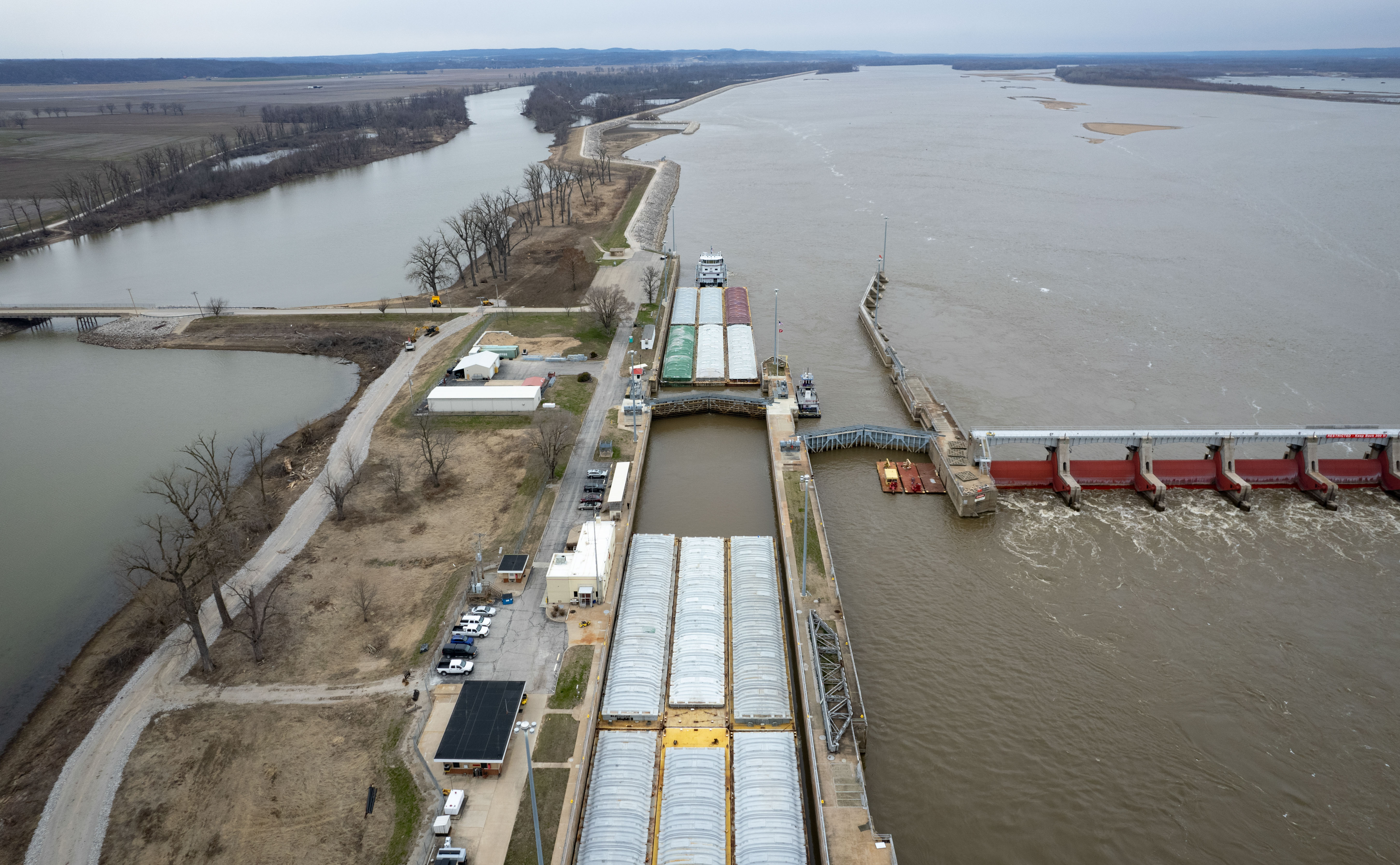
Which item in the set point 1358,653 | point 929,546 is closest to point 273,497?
point 929,546

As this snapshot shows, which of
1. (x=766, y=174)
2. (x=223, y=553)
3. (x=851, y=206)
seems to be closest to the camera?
(x=223, y=553)

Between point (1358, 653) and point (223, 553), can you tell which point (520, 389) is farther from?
point (1358, 653)

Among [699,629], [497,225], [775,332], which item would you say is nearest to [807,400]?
[775,332]

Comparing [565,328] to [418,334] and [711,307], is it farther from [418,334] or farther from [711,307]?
[711,307]

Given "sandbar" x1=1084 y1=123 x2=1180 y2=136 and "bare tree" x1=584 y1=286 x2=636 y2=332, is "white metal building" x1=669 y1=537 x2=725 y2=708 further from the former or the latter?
"sandbar" x1=1084 y1=123 x2=1180 y2=136

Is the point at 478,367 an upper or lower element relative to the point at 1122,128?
lower

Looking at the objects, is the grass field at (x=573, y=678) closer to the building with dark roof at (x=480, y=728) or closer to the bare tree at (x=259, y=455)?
the building with dark roof at (x=480, y=728)
